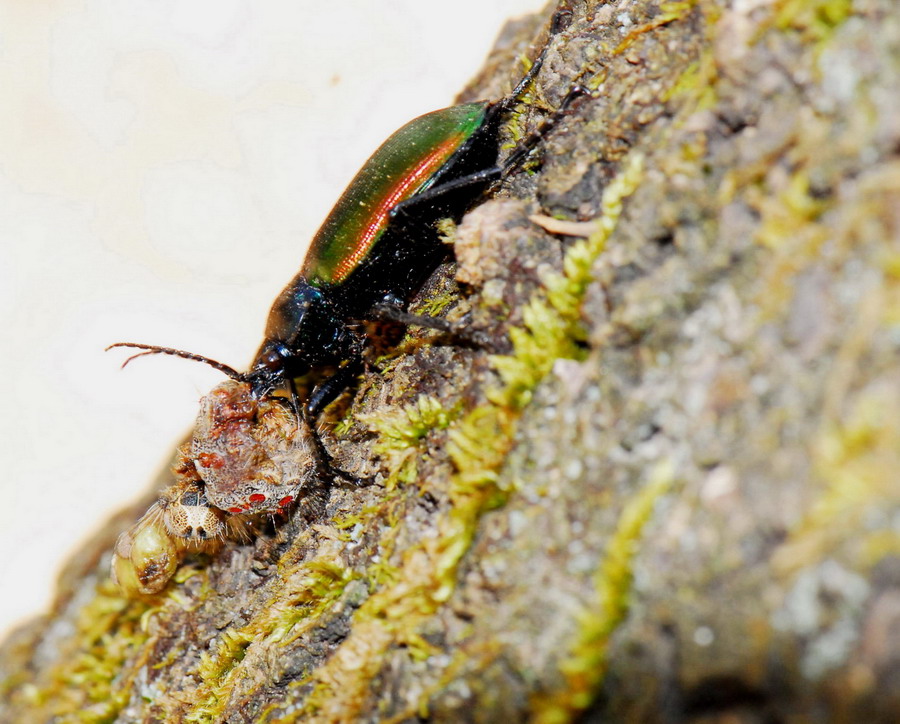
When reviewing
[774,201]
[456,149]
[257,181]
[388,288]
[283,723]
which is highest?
[257,181]

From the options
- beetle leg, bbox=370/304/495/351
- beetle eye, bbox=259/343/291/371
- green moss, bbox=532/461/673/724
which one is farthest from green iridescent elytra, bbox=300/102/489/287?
green moss, bbox=532/461/673/724

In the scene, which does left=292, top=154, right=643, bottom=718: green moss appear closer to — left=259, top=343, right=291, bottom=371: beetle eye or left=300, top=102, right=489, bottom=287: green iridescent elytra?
left=300, top=102, right=489, bottom=287: green iridescent elytra

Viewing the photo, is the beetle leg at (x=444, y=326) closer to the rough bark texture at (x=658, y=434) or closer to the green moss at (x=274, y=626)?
the rough bark texture at (x=658, y=434)

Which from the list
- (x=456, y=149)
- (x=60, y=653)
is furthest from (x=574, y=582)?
(x=60, y=653)

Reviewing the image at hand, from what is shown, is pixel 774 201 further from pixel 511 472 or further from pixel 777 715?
pixel 777 715

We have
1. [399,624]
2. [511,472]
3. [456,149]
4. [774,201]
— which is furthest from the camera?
[456,149]

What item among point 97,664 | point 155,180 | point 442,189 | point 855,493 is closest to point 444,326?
point 442,189

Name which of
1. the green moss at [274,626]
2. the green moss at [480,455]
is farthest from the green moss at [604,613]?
the green moss at [274,626]

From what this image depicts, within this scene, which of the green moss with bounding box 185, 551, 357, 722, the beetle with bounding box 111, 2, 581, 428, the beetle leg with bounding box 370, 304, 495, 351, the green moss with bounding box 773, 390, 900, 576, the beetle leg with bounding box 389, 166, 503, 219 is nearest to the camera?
the green moss with bounding box 773, 390, 900, 576
